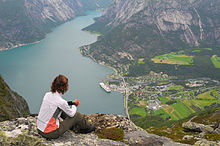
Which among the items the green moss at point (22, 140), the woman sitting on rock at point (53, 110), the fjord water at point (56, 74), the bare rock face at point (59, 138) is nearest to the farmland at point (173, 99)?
the fjord water at point (56, 74)

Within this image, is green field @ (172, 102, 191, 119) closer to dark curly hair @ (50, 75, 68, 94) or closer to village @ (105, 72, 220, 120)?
village @ (105, 72, 220, 120)

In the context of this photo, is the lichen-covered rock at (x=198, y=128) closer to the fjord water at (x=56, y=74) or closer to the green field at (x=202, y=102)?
the fjord water at (x=56, y=74)

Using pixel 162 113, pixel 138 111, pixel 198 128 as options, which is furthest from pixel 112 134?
pixel 162 113

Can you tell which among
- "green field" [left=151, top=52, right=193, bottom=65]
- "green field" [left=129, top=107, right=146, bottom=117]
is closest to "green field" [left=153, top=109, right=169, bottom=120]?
"green field" [left=129, top=107, right=146, bottom=117]

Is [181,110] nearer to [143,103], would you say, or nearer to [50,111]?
[143,103]

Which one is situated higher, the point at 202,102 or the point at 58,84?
the point at 58,84
